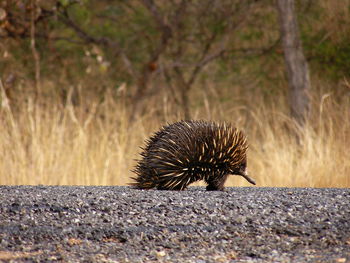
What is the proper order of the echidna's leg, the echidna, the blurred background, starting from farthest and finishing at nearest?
the blurred background, the echidna's leg, the echidna

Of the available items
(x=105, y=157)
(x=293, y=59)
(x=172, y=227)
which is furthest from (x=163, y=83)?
(x=172, y=227)

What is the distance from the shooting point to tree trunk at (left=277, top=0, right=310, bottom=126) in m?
10.9

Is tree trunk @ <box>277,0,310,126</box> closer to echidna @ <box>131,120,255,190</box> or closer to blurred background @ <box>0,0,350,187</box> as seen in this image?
blurred background @ <box>0,0,350,187</box>

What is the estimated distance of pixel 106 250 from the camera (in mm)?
4457

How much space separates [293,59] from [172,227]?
6.71 m

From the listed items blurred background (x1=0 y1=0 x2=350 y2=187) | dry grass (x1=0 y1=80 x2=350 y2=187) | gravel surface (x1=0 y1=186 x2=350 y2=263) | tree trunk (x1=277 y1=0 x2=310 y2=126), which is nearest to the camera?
gravel surface (x1=0 y1=186 x2=350 y2=263)

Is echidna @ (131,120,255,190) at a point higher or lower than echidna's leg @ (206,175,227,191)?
higher

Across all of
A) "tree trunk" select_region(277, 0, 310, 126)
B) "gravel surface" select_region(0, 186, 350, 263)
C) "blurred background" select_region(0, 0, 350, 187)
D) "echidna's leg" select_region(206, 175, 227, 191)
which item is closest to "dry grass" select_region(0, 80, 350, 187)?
"blurred background" select_region(0, 0, 350, 187)

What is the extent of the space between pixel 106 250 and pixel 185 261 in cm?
56

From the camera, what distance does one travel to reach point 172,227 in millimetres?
4895

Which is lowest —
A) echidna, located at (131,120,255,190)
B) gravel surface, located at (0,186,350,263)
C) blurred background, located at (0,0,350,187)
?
gravel surface, located at (0,186,350,263)

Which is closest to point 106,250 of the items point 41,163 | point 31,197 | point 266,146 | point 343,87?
point 31,197

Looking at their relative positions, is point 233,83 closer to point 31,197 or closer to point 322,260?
point 31,197

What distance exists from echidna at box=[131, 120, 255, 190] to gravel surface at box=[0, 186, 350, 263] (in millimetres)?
448
